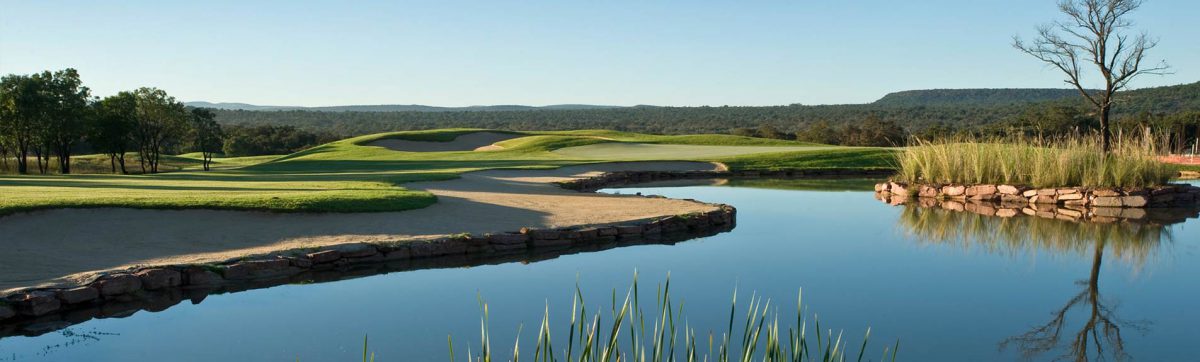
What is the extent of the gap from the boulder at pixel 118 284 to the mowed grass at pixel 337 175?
3451mm

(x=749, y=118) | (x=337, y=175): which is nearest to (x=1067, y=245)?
(x=337, y=175)

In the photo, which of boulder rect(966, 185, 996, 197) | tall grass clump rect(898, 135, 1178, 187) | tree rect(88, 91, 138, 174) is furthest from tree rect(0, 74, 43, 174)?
boulder rect(966, 185, 996, 197)

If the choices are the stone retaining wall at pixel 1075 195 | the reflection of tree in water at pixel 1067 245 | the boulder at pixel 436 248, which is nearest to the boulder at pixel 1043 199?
the stone retaining wall at pixel 1075 195

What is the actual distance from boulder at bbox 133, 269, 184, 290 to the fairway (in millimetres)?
22773

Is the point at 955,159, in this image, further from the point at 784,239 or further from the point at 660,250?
the point at 660,250

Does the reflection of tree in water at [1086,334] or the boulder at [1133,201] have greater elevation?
the boulder at [1133,201]

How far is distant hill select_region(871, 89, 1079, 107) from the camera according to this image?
117375mm

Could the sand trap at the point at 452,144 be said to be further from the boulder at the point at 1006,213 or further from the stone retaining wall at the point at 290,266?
the stone retaining wall at the point at 290,266

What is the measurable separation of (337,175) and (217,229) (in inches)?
442

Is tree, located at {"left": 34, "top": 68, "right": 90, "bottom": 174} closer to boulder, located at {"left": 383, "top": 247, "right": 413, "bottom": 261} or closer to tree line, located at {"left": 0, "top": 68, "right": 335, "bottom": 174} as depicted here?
tree line, located at {"left": 0, "top": 68, "right": 335, "bottom": 174}

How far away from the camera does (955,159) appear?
1780 centimetres

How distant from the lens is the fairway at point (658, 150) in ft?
104

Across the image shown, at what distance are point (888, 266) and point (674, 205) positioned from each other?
5262mm

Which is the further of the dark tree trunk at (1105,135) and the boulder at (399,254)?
the dark tree trunk at (1105,135)
